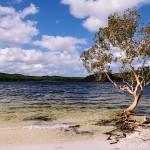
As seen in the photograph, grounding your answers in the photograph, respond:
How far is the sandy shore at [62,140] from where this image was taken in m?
23.7

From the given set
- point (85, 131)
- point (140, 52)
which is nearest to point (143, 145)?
point (85, 131)

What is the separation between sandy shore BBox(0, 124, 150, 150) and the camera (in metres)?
23.7

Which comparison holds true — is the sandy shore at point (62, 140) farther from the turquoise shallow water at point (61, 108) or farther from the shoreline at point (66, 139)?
the turquoise shallow water at point (61, 108)

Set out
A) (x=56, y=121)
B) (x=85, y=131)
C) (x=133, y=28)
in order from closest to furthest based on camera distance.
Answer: (x=85, y=131) < (x=56, y=121) < (x=133, y=28)

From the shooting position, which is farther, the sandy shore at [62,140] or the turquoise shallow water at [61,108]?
the turquoise shallow water at [61,108]

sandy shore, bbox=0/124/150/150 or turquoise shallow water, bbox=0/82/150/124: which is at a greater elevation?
turquoise shallow water, bbox=0/82/150/124

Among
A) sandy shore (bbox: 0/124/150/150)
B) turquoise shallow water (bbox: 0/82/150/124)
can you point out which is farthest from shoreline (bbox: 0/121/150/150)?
turquoise shallow water (bbox: 0/82/150/124)

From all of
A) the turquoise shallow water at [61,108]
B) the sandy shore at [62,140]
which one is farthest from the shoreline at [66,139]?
the turquoise shallow water at [61,108]

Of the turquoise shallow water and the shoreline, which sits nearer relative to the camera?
the shoreline

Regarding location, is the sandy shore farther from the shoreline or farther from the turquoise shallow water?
the turquoise shallow water

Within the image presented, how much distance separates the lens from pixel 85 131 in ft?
99.2

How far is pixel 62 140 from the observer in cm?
2627

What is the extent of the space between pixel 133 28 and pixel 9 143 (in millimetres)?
24626

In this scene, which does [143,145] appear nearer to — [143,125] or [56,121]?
[143,125]
